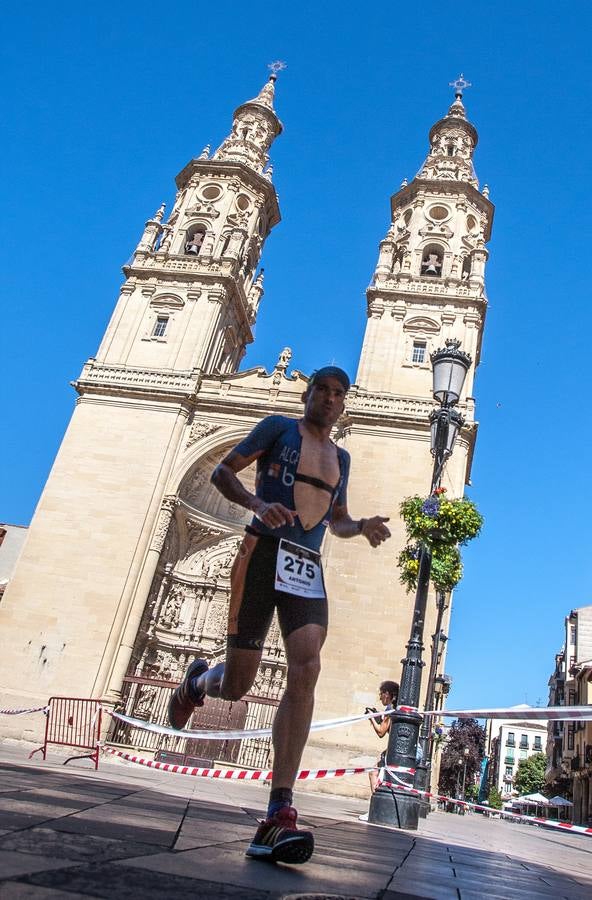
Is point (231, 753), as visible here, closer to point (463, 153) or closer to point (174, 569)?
point (174, 569)

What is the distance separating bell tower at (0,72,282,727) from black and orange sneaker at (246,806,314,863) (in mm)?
18157

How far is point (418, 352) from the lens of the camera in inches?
957

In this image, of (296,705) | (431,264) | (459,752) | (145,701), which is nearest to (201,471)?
(145,701)

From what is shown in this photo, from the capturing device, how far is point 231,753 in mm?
19438

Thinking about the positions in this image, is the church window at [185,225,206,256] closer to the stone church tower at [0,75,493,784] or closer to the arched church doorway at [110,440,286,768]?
the stone church tower at [0,75,493,784]

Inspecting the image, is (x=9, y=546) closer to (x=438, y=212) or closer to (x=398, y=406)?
(x=398, y=406)

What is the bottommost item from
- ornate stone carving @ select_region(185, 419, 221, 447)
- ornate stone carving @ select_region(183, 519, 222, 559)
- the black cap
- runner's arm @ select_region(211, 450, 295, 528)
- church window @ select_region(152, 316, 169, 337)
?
runner's arm @ select_region(211, 450, 295, 528)

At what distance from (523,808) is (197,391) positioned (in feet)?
183

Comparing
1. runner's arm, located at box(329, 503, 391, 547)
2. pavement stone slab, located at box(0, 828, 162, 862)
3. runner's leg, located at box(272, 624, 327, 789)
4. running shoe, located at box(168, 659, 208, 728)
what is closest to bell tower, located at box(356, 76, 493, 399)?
runner's arm, located at box(329, 503, 391, 547)

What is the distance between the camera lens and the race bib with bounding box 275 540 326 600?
2645 millimetres

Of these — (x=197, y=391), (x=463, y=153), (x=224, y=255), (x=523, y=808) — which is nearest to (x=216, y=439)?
(x=197, y=391)

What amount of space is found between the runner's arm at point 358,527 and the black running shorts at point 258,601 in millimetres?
490

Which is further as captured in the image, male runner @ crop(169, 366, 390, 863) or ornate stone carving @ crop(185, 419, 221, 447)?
ornate stone carving @ crop(185, 419, 221, 447)

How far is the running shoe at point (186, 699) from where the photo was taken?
3211 mm
